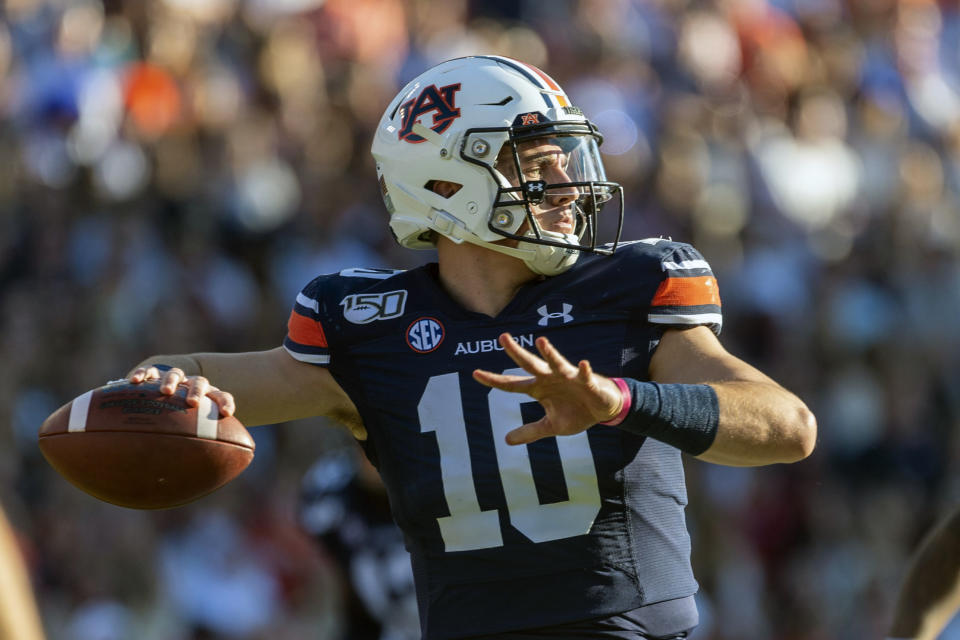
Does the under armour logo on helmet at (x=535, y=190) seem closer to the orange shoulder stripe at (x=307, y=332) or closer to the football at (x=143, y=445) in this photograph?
the orange shoulder stripe at (x=307, y=332)

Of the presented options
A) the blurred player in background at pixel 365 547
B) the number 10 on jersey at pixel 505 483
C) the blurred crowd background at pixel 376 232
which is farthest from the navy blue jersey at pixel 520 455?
the blurred crowd background at pixel 376 232

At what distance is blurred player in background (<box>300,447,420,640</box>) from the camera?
5.64m

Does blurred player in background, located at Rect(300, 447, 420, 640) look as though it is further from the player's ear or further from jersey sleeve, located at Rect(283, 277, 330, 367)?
the player's ear

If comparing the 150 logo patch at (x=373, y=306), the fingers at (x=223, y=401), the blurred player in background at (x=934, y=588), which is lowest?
the blurred player in background at (x=934, y=588)

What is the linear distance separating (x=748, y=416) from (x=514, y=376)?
508mm

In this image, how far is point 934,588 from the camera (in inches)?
148

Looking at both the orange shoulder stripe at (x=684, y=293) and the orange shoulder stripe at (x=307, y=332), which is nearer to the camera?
the orange shoulder stripe at (x=684, y=293)

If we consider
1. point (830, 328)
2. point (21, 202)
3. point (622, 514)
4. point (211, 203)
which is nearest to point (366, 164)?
point (211, 203)

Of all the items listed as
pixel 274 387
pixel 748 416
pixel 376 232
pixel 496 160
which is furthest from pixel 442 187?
pixel 376 232

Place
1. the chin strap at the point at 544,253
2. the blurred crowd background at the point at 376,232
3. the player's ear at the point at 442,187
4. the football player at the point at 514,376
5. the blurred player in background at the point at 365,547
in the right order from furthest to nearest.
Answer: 1. the blurred crowd background at the point at 376,232
2. the blurred player in background at the point at 365,547
3. the player's ear at the point at 442,187
4. the chin strap at the point at 544,253
5. the football player at the point at 514,376

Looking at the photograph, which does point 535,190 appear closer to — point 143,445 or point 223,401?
point 223,401

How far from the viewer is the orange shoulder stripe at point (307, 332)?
3.73 metres

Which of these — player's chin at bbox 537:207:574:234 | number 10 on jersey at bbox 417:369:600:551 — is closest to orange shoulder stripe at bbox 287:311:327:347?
number 10 on jersey at bbox 417:369:600:551

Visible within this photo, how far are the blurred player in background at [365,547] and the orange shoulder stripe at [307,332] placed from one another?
1.99m
